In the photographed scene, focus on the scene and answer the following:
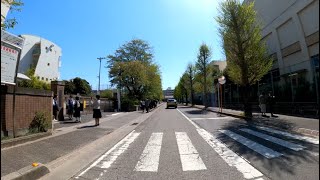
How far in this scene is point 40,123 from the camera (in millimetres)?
13570

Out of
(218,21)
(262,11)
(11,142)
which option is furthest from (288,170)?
(262,11)

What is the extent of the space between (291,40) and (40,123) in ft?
77.0

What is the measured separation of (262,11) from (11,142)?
31183mm

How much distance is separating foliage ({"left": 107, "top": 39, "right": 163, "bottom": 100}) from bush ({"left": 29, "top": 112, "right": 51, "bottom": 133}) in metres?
45.4

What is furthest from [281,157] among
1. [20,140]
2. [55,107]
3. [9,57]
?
[55,107]

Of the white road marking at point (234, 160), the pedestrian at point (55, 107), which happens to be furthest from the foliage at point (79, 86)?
the white road marking at point (234, 160)

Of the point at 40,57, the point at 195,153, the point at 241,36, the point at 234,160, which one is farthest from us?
the point at 40,57

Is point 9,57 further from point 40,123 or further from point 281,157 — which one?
point 281,157

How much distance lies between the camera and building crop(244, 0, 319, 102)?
24.3m

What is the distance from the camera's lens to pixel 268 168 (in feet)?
25.8

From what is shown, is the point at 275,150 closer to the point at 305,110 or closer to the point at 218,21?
the point at 305,110

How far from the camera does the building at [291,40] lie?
79.7 feet

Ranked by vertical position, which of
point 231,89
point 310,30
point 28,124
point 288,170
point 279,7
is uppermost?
point 279,7

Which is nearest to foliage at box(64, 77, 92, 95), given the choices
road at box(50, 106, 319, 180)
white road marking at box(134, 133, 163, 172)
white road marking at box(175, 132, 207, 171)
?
white road marking at box(134, 133, 163, 172)
